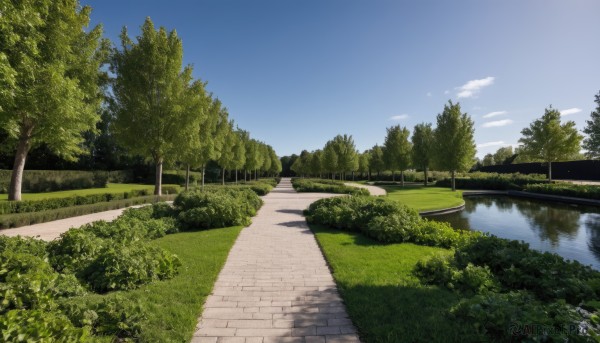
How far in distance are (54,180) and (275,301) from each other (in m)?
25.5

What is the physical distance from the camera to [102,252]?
5.78m

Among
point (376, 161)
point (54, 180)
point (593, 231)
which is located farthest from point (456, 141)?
point (54, 180)

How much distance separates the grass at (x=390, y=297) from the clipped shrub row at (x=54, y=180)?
23.4 metres

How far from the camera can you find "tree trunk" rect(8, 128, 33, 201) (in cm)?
1388

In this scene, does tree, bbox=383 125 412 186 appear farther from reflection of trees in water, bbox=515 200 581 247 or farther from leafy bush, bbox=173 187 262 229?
leafy bush, bbox=173 187 262 229

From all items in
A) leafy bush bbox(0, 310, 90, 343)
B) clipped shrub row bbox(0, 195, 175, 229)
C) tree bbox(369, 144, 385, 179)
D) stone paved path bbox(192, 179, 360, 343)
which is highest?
tree bbox(369, 144, 385, 179)

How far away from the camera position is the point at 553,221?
14.7 meters

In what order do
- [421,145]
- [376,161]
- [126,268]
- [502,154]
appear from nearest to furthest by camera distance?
[126,268]
[421,145]
[376,161]
[502,154]

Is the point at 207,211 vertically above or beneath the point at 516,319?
above

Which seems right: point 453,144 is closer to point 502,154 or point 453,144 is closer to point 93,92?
point 93,92

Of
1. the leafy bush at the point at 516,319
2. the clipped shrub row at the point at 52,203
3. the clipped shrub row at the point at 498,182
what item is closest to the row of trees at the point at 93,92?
the clipped shrub row at the point at 52,203

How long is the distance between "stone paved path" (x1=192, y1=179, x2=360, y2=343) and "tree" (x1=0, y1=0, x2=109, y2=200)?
9.39 m

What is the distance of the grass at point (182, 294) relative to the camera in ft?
12.6

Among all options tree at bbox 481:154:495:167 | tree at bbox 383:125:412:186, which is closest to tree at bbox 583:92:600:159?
tree at bbox 383:125:412:186
